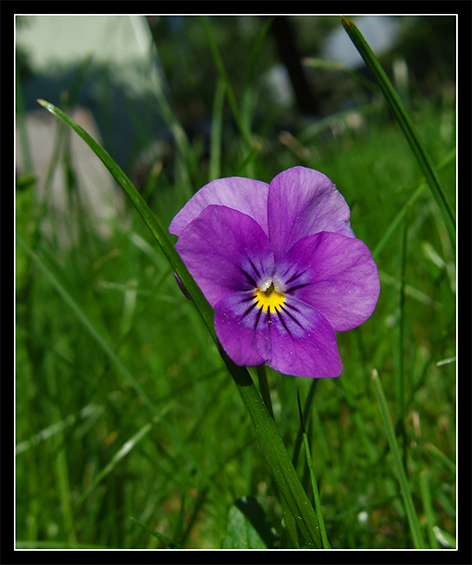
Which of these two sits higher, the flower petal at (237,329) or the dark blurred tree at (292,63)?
the dark blurred tree at (292,63)

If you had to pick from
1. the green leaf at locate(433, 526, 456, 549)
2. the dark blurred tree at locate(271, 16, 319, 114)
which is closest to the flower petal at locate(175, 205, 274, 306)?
the green leaf at locate(433, 526, 456, 549)

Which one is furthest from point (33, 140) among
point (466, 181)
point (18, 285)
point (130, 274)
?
point (466, 181)

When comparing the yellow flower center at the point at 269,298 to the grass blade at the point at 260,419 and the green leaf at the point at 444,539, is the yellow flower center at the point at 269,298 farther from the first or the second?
the green leaf at the point at 444,539

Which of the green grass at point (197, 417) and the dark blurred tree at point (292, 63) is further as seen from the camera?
the dark blurred tree at point (292, 63)

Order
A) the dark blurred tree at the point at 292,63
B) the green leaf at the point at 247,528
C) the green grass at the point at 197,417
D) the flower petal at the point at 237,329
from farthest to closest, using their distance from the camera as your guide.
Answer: the dark blurred tree at the point at 292,63
the green grass at the point at 197,417
the green leaf at the point at 247,528
the flower petal at the point at 237,329

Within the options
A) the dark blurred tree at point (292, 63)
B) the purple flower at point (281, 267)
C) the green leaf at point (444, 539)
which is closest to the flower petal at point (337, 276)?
the purple flower at point (281, 267)

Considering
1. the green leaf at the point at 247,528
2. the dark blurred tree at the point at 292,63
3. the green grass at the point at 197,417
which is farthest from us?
the dark blurred tree at the point at 292,63

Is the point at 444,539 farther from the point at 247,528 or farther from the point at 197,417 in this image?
the point at 197,417
